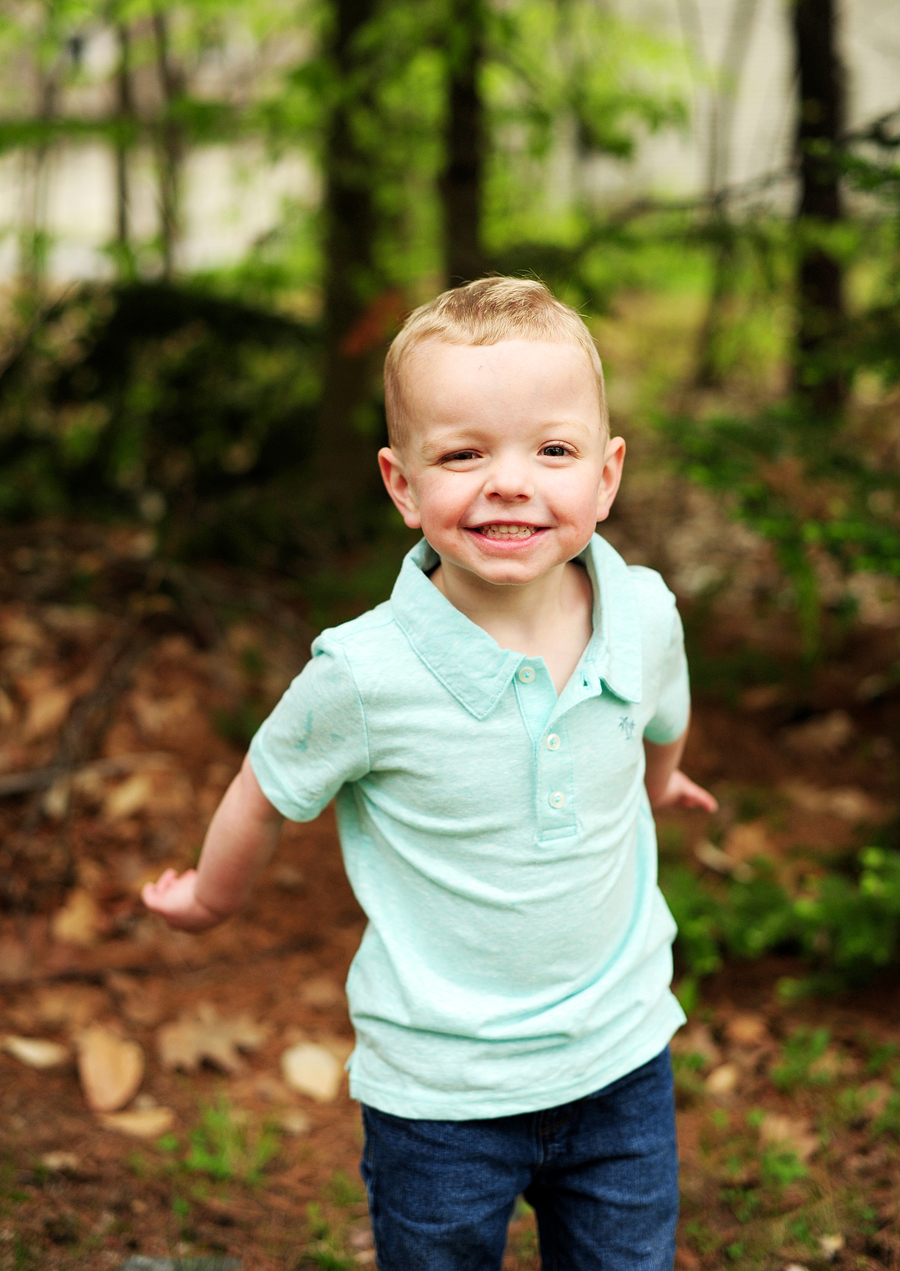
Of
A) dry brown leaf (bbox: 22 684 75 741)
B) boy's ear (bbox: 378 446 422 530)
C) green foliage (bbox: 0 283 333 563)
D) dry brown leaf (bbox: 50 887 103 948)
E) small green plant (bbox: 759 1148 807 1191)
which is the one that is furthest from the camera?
green foliage (bbox: 0 283 333 563)

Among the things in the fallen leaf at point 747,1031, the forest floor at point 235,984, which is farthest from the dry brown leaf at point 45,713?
the fallen leaf at point 747,1031

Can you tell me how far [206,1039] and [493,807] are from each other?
1.88 m

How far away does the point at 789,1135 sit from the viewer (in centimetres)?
268

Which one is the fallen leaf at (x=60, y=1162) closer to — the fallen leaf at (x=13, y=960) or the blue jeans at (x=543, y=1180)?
the fallen leaf at (x=13, y=960)

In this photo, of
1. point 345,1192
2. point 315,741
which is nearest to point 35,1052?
point 345,1192

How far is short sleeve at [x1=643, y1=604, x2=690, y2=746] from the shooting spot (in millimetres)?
1854

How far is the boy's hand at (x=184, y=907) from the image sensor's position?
73.2 inches

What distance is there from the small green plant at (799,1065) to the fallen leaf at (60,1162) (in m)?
1.69

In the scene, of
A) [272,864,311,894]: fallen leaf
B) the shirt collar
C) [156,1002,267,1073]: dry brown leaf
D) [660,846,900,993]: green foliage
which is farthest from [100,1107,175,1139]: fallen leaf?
the shirt collar

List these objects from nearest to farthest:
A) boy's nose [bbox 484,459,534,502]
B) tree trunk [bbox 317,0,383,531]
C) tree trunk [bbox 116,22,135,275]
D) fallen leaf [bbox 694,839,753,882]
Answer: boy's nose [bbox 484,459,534,502]
fallen leaf [bbox 694,839,753,882]
tree trunk [bbox 317,0,383,531]
tree trunk [bbox 116,22,135,275]

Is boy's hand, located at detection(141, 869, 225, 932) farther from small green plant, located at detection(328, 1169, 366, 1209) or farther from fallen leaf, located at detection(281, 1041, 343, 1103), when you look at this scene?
fallen leaf, located at detection(281, 1041, 343, 1103)

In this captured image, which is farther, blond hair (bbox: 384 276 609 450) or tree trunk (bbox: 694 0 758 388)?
tree trunk (bbox: 694 0 758 388)

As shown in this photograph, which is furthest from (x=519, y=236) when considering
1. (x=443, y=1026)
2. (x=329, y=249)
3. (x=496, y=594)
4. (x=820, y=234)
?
(x=443, y=1026)

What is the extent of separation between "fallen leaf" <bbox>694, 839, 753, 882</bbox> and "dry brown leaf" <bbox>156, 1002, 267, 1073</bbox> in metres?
Answer: 1.47
